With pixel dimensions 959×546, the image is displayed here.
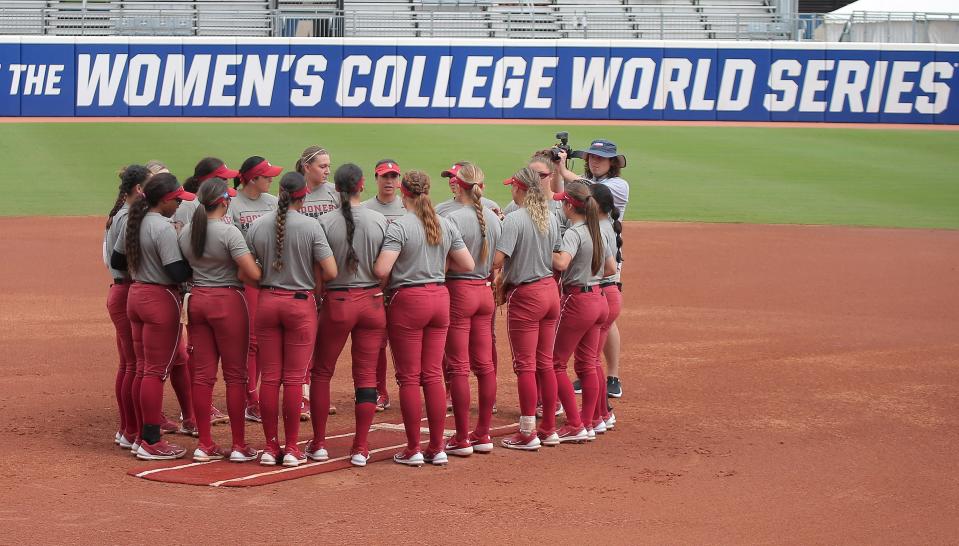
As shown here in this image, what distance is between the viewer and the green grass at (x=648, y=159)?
70.1 feet

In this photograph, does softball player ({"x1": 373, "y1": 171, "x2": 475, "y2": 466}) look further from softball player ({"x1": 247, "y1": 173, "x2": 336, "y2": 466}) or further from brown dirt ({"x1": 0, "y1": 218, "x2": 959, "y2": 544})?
softball player ({"x1": 247, "y1": 173, "x2": 336, "y2": 466})

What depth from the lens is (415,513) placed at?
669 cm

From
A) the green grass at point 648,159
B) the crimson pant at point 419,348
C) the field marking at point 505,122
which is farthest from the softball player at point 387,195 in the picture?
the field marking at point 505,122

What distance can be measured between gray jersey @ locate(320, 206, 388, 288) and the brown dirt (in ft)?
3.97

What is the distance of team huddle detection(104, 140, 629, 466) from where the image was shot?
7391 millimetres

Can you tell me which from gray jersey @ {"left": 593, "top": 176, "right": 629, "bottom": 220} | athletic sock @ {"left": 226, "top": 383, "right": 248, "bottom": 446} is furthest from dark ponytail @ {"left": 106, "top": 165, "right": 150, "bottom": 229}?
gray jersey @ {"left": 593, "top": 176, "right": 629, "bottom": 220}

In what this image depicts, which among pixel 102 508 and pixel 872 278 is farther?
pixel 872 278

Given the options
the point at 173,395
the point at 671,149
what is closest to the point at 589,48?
the point at 671,149

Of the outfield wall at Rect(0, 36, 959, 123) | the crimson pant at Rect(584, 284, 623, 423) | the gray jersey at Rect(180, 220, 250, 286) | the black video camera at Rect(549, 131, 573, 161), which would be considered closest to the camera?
the gray jersey at Rect(180, 220, 250, 286)

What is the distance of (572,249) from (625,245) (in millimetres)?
9759

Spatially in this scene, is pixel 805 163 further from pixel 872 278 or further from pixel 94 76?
pixel 94 76

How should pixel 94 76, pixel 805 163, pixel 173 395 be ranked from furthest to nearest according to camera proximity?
pixel 94 76, pixel 805 163, pixel 173 395

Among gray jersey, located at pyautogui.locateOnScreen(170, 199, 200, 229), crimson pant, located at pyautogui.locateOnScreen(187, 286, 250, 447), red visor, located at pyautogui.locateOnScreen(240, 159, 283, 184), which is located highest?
red visor, located at pyautogui.locateOnScreen(240, 159, 283, 184)

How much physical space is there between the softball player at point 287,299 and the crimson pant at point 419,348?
0.53m
